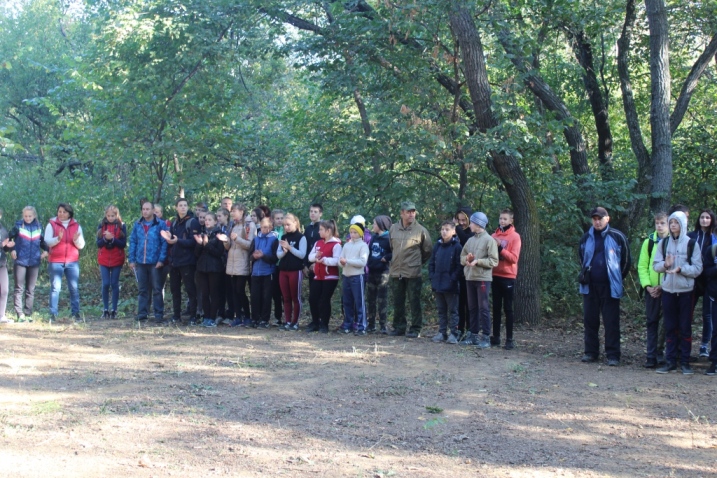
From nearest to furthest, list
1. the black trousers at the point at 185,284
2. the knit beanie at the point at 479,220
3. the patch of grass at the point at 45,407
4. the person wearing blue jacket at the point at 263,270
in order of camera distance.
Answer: the patch of grass at the point at 45,407, the knit beanie at the point at 479,220, the person wearing blue jacket at the point at 263,270, the black trousers at the point at 185,284

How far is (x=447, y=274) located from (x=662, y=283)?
9.15 feet

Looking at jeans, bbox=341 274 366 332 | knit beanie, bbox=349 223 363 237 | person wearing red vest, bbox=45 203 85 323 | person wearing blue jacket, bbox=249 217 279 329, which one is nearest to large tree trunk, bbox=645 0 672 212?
knit beanie, bbox=349 223 363 237

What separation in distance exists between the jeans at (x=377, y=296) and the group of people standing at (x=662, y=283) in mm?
2950

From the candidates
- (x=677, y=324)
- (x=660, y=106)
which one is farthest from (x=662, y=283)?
(x=660, y=106)

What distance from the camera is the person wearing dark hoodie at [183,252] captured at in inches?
455

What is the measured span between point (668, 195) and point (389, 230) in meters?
5.65

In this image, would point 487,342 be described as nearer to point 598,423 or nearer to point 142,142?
point 598,423

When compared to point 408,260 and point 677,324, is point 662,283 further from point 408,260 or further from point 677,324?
point 408,260

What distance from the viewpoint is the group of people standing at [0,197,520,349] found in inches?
400

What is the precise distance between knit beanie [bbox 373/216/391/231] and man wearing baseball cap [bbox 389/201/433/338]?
196 millimetres

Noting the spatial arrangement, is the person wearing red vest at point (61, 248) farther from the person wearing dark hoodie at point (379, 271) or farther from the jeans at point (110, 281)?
the person wearing dark hoodie at point (379, 271)

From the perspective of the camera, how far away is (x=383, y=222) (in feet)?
36.4

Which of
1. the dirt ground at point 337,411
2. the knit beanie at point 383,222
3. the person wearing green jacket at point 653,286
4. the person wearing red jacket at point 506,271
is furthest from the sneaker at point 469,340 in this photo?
the person wearing green jacket at point 653,286

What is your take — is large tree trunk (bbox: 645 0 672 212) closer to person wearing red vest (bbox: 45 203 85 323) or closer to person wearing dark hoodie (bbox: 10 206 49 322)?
person wearing red vest (bbox: 45 203 85 323)
